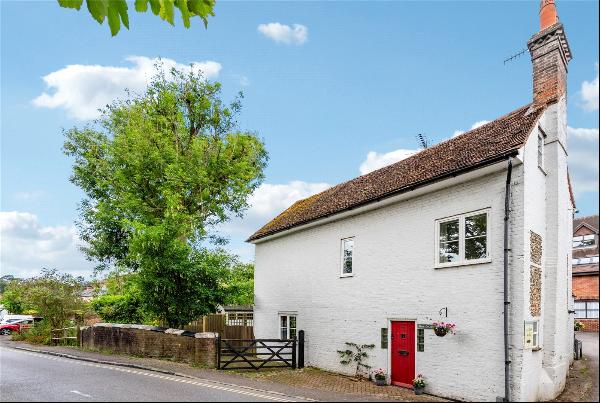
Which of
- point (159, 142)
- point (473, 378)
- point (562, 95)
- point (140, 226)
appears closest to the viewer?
point (473, 378)

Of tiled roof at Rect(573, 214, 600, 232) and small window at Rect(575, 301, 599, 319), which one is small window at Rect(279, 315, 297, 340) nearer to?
small window at Rect(575, 301, 599, 319)

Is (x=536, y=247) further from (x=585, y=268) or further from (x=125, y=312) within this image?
(x=585, y=268)

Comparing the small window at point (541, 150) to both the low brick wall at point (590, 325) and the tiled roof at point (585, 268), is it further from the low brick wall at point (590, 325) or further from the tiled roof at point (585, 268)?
the tiled roof at point (585, 268)

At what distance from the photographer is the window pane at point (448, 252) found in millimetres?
14156

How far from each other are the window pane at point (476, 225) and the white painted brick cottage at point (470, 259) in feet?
0.10

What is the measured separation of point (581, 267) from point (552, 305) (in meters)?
30.8

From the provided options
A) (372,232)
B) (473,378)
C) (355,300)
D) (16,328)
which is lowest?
(16,328)

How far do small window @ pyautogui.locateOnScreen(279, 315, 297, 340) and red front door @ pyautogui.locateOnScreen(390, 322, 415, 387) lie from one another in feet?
20.9

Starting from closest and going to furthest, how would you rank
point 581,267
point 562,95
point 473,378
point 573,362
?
point 473,378
point 562,95
point 573,362
point 581,267

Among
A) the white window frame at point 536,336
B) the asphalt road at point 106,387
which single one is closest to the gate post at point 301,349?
the asphalt road at point 106,387

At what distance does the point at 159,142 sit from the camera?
1206 inches

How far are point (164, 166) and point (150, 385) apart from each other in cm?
1784

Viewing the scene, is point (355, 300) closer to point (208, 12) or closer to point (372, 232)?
point (372, 232)

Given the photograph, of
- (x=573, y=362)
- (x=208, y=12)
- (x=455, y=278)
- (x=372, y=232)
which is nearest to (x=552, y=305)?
(x=455, y=278)
